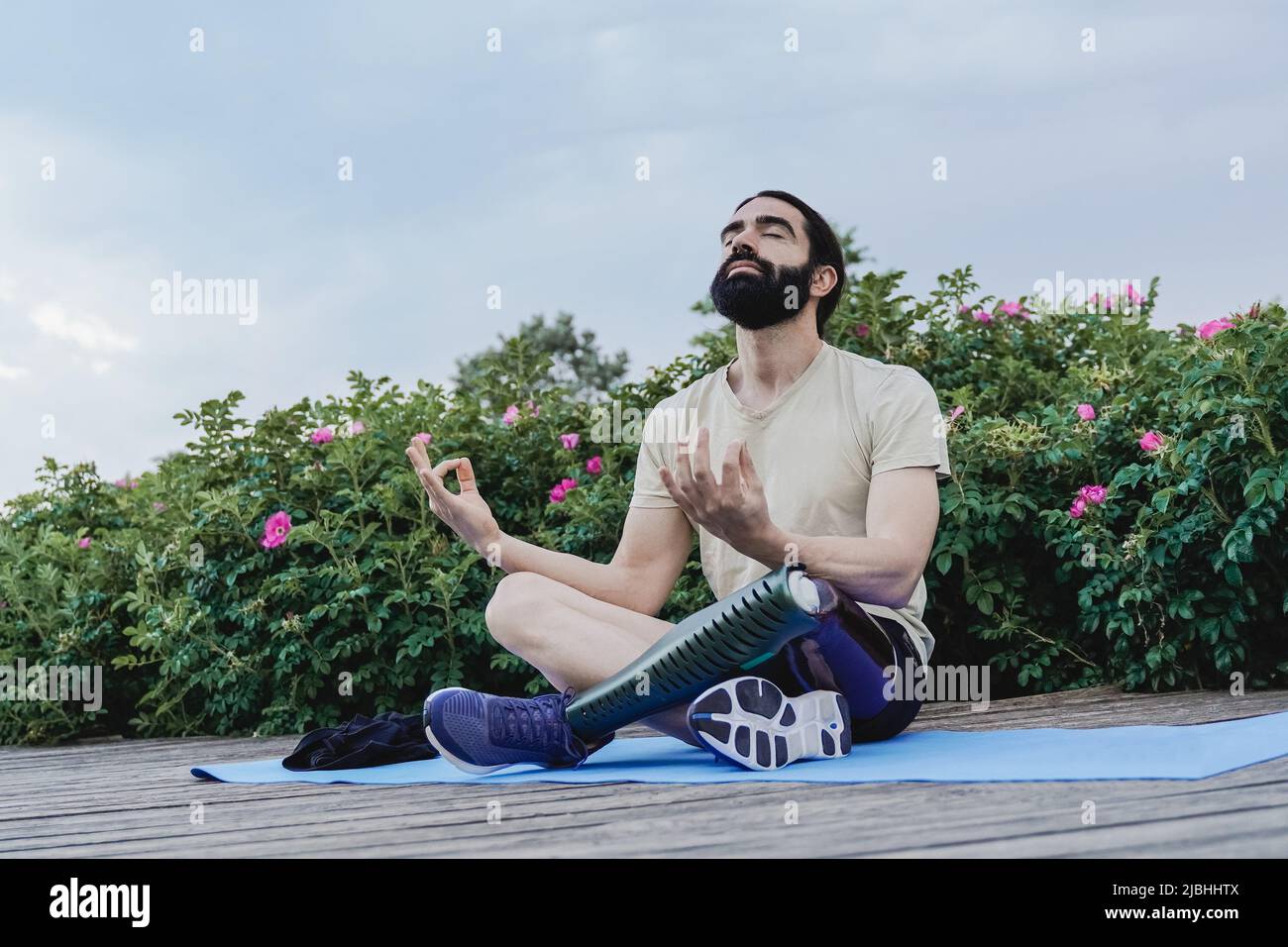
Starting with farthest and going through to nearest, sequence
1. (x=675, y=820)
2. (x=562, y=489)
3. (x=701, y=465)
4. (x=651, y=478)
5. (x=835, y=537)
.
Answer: (x=562, y=489) < (x=651, y=478) < (x=835, y=537) < (x=701, y=465) < (x=675, y=820)

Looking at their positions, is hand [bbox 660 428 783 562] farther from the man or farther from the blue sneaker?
the blue sneaker

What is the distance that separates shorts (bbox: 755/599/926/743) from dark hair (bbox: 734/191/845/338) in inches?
37.5

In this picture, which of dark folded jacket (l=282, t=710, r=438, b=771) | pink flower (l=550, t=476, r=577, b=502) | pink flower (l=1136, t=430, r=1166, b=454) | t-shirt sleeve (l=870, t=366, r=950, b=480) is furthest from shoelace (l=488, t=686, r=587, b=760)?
pink flower (l=1136, t=430, r=1166, b=454)

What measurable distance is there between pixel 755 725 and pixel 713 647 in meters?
0.18

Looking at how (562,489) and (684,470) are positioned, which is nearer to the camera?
(684,470)

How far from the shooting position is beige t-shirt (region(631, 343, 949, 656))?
2686mm

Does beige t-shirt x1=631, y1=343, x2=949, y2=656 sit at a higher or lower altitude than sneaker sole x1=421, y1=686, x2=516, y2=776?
higher

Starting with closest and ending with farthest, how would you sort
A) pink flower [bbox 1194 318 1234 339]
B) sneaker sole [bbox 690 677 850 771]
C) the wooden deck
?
the wooden deck, sneaker sole [bbox 690 677 850 771], pink flower [bbox 1194 318 1234 339]

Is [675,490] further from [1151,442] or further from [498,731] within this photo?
[1151,442]

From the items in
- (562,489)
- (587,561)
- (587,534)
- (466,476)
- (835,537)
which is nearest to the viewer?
(835,537)

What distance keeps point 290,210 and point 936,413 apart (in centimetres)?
767

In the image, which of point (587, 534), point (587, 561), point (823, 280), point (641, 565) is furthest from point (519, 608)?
point (587, 534)

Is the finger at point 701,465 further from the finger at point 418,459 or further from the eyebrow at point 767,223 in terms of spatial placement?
the eyebrow at point 767,223

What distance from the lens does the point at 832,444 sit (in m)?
2.77
